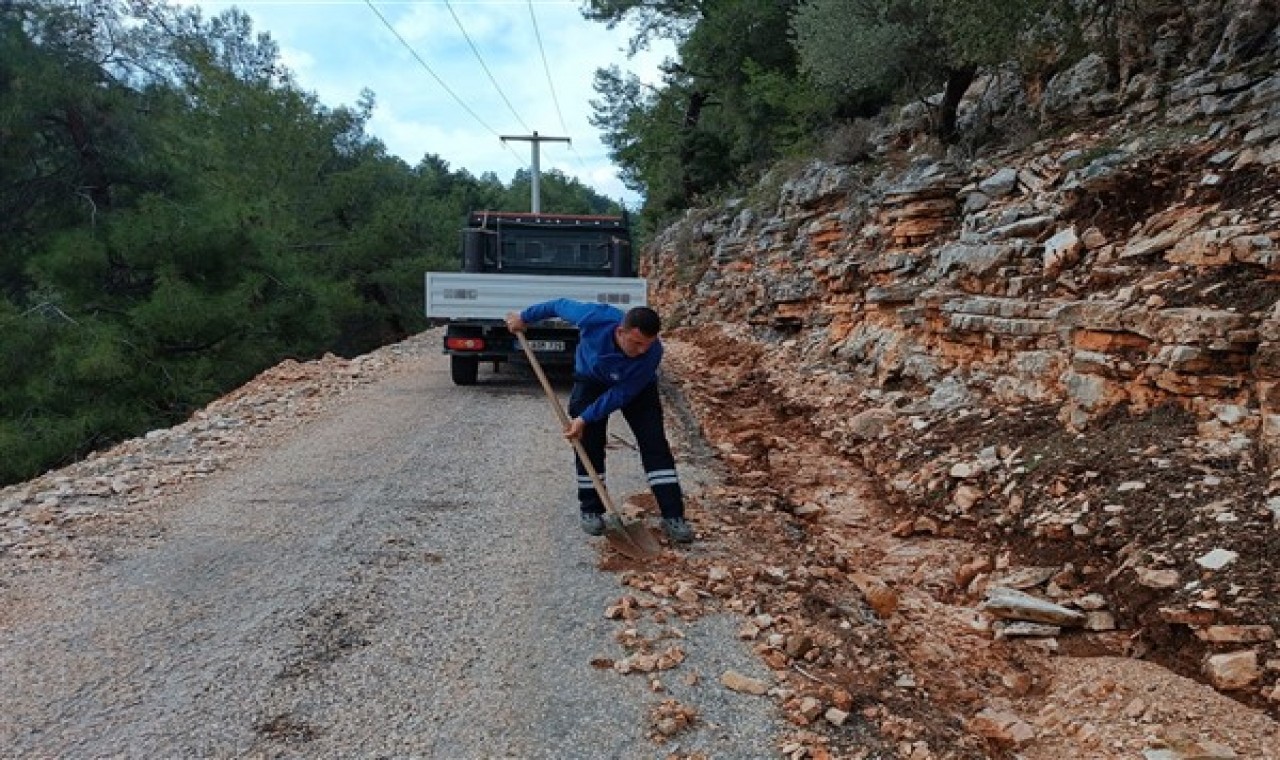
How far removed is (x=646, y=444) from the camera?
14.9ft

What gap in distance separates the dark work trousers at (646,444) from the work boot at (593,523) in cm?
4

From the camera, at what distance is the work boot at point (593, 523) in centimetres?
457

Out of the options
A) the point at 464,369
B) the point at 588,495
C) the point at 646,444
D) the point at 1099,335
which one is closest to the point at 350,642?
the point at 588,495

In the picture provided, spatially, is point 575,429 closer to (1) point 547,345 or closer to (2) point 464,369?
(1) point 547,345

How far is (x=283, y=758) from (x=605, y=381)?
8.29 feet

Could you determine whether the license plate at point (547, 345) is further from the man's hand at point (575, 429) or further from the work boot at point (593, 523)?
the man's hand at point (575, 429)

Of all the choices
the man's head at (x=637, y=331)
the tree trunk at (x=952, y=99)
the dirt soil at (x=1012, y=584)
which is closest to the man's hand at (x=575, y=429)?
the man's head at (x=637, y=331)

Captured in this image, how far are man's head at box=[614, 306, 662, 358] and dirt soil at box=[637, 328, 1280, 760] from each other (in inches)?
47.4

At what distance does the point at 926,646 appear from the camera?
3.48m

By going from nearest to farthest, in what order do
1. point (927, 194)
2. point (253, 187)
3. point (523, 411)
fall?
point (523, 411), point (927, 194), point (253, 187)

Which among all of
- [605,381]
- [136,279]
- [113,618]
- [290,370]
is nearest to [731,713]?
[605,381]

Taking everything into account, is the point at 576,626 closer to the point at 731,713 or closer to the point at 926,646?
the point at 731,713

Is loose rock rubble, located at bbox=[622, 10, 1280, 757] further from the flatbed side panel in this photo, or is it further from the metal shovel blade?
the flatbed side panel

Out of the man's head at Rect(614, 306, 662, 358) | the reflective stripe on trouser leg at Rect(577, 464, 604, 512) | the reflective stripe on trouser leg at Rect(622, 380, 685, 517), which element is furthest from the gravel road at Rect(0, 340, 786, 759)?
the man's head at Rect(614, 306, 662, 358)
